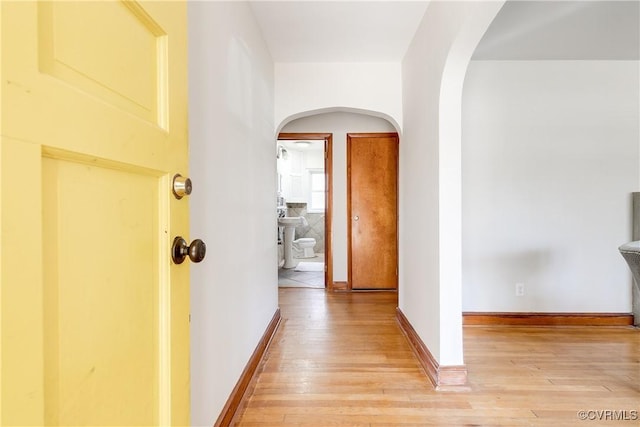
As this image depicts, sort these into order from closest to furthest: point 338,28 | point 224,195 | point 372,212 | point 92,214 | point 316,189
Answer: point 92,214, point 224,195, point 338,28, point 372,212, point 316,189

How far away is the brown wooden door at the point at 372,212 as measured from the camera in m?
4.11

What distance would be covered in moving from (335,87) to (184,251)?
2.52 m

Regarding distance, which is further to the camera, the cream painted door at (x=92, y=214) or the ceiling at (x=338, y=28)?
the ceiling at (x=338, y=28)

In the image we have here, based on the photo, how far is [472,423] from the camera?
1606 mm

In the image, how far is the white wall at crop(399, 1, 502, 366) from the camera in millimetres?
1723

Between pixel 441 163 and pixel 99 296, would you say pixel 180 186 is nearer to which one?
pixel 99 296

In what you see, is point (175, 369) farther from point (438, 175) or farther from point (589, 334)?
point (589, 334)

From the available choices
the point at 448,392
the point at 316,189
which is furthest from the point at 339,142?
the point at 316,189

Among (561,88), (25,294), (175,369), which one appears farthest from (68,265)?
(561,88)

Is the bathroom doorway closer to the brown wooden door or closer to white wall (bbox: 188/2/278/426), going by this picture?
the brown wooden door

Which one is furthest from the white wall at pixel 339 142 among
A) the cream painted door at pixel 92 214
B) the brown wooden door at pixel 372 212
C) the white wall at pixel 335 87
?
the cream painted door at pixel 92 214

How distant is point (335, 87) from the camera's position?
9.59 ft

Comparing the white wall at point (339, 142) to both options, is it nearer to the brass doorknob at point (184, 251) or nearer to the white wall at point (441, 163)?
the white wall at point (441, 163)

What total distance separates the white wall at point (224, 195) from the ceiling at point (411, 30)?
1.01 feet
